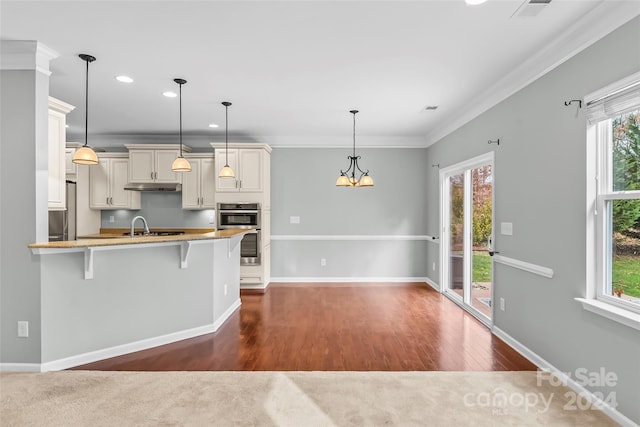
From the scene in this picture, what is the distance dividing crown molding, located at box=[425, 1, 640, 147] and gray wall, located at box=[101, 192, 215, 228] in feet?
15.5

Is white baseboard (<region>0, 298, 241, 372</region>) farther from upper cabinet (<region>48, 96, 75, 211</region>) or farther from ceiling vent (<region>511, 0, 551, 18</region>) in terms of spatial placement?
ceiling vent (<region>511, 0, 551, 18</region>)

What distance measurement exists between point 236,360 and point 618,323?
286cm

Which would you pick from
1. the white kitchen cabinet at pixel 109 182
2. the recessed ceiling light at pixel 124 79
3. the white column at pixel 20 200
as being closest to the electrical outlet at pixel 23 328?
the white column at pixel 20 200

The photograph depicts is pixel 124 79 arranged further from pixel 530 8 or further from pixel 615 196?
pixel 615 196

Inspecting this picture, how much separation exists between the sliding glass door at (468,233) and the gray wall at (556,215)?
473 millimetres

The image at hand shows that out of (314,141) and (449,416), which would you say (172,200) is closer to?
(314,141)

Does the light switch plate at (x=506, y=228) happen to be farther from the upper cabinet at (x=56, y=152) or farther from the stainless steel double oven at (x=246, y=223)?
the upper cabinet at (x=56, y=152)

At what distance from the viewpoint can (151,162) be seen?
5840 millimetres

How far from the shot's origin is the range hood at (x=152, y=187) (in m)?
5.82

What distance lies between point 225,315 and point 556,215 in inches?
143

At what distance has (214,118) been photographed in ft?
16.8

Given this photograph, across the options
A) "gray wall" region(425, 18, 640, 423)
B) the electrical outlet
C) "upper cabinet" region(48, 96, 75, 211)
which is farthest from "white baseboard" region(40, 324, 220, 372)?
"gray wall" region(425, 18, 640, 423)

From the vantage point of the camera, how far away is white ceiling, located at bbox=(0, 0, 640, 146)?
2.33 metres

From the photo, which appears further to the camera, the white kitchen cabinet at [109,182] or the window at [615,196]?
the white kitchen cabinet at [109,182]
